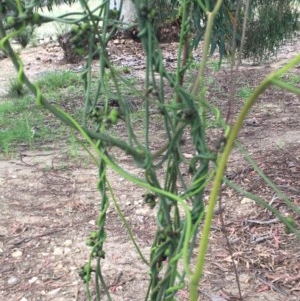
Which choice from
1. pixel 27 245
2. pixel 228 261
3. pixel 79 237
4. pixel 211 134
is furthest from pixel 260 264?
pixel 211 134

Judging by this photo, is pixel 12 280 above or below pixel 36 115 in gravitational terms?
above

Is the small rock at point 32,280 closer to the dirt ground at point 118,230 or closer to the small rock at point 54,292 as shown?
the dirt ground at point 118,230

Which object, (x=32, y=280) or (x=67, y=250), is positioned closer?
(x=32, y=280)

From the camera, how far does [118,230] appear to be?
2242 mm

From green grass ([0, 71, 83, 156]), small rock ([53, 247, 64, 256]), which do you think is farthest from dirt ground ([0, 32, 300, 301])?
green grass ([0, 71, 83, 156])

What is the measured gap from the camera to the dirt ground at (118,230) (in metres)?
1.85

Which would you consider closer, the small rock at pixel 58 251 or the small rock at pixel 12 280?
the small rock at pixel 12 280

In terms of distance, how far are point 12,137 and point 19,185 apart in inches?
31.8

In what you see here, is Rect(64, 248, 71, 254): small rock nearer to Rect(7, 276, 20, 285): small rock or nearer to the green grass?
Rect(7, 276, 20, 285): small rock

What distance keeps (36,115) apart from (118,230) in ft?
6.60

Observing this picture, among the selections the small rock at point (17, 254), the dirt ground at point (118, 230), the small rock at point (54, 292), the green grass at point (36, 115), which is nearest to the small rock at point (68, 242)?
the dirt ground at point (118, 230)

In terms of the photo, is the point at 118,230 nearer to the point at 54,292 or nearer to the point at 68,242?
the point at 68,242

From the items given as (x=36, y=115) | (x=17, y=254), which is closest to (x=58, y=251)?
(x=17, y=254)

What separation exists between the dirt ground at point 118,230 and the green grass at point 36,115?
183mm
